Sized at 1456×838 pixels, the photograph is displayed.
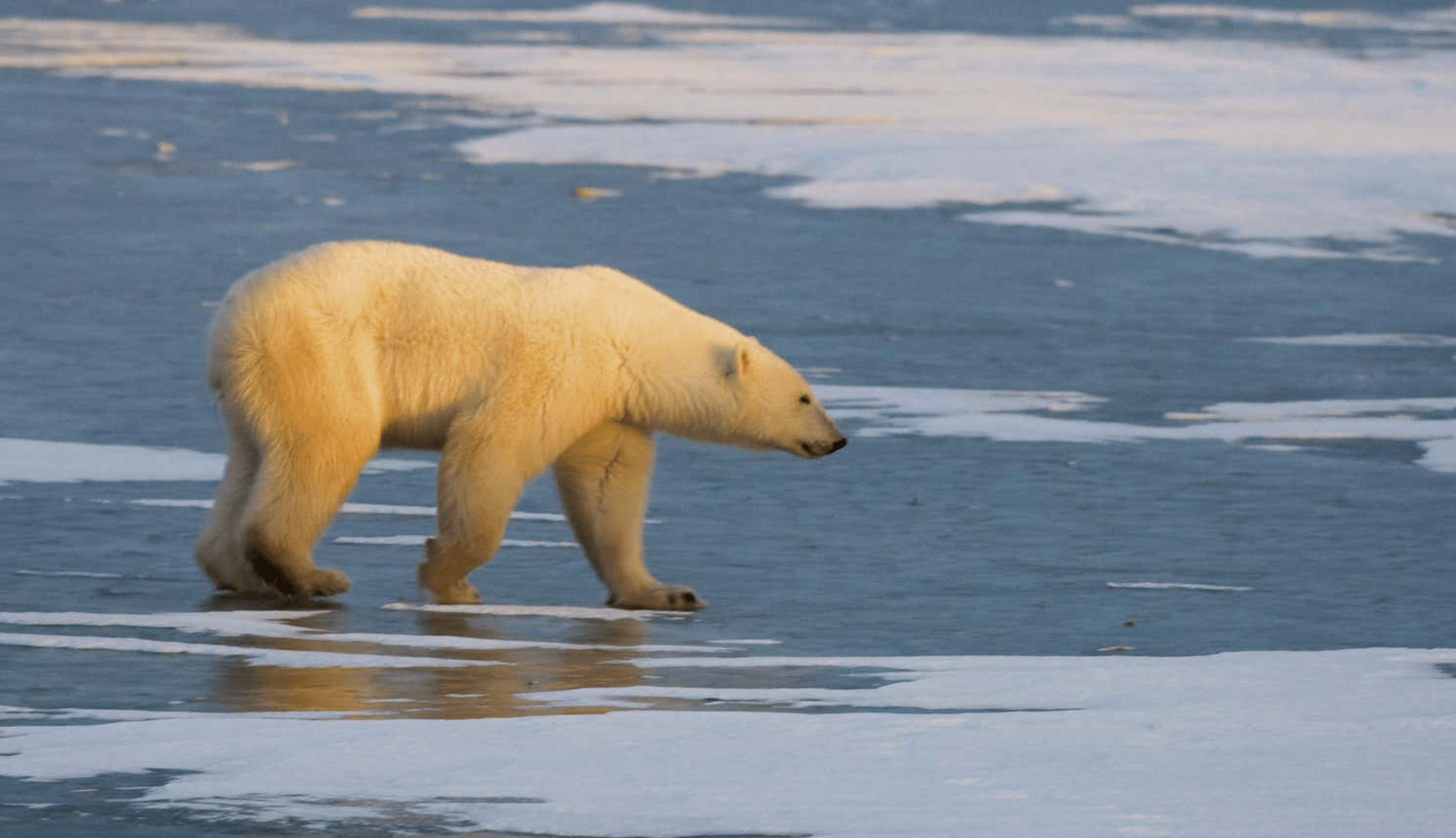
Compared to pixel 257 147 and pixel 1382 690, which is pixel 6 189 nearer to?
pixel 257 147

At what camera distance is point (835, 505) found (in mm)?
9141

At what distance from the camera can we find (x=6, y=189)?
1833 cm

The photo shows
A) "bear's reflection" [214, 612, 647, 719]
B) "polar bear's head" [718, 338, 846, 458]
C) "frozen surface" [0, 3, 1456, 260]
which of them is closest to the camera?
"bear's reflection" [214, 612, 647, 719]

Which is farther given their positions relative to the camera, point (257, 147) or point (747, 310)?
point (257, 147)

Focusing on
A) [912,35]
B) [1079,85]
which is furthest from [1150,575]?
[912,35]

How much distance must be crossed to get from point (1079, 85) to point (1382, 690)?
22541 mm

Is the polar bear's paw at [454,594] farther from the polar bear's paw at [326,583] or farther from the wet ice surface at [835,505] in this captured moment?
the polar bear's paw at [326,583]

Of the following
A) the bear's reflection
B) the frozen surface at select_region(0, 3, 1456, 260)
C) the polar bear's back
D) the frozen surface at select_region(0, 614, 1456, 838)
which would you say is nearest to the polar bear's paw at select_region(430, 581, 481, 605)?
the bear's reflection

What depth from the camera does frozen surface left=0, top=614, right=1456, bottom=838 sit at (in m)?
4.87

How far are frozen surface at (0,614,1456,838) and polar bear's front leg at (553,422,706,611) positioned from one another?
1374mm

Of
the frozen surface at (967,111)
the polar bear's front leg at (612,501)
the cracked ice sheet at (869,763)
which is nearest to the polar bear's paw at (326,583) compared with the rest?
the polar bear's front leg at (612,501)

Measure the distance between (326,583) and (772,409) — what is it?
136cm

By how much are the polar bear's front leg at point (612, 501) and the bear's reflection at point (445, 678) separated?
0.48m

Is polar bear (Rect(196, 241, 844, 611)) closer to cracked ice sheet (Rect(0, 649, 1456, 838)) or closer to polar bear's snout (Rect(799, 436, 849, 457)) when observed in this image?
polar bear's snout (Rect(799, 436, 849, 457))
